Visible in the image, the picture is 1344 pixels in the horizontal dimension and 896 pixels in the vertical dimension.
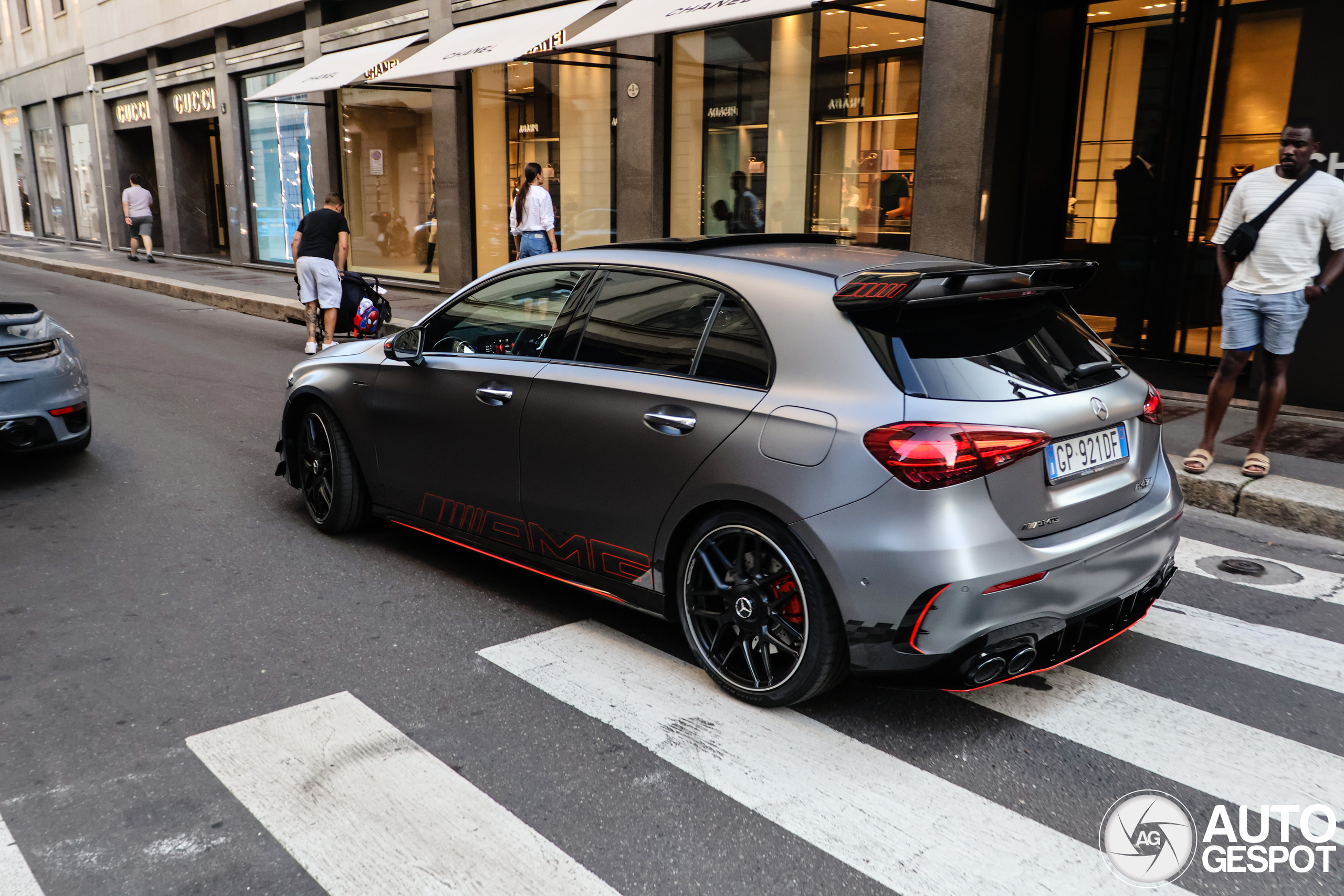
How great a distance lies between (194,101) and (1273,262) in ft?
86.7

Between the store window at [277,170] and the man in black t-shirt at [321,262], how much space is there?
967 centimetres

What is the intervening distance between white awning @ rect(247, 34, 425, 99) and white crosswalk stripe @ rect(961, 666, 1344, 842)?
1520 cm

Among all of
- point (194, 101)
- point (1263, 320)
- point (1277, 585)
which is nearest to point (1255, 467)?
point (1263, 320)

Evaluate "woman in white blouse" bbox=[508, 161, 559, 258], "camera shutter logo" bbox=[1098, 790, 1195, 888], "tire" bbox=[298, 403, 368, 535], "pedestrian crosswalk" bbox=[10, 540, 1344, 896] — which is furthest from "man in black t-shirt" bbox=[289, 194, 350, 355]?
"camera shutter logo" bbox=[1098, 790, 1195, 888]

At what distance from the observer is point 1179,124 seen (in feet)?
31.7

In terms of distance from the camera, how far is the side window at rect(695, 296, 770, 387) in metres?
3.49

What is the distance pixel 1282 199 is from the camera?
6.12 m

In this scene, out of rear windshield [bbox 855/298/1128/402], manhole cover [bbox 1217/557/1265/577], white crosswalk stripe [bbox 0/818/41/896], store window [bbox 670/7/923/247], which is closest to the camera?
white crosswalk stripe [bbox 0/818/41/896]

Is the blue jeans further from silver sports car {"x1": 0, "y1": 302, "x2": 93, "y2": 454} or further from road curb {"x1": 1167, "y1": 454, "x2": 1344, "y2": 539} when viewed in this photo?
road curb {"x1": 1167, "y1": 454, "x2": 1344, "y2": 539}

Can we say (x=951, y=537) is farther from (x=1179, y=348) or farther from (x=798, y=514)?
(x=1179, y=348)

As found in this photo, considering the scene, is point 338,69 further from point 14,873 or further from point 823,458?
point 14,873

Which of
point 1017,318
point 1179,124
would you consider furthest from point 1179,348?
point 1017,318

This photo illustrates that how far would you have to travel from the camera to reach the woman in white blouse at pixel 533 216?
1395 centimetres

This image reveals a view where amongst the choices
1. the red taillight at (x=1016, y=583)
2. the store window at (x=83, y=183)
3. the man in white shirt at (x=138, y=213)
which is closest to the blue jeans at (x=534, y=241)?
the red taillight at (x=1016, y=583)
